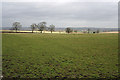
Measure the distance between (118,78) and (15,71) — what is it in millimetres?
6328

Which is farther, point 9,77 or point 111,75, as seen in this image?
point 111,75

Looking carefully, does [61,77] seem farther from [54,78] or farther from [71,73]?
[71,73]

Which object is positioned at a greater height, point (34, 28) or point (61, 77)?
point (34, 28)

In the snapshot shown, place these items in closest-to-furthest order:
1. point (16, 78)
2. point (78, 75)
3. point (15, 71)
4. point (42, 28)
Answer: point (16, 78) < point (78, 75) < point (15, 71) < point (42, 28)

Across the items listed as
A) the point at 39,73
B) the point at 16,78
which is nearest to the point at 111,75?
the point at 39,73

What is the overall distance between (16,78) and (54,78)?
2117mm

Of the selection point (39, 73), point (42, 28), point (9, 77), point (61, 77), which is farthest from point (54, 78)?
point (42, 28)

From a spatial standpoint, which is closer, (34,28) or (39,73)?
(39,73)

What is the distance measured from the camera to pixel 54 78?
7.17m

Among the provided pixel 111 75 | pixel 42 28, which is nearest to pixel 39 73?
pixel 111 75

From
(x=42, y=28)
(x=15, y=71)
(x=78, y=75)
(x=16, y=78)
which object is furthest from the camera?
(x=42, y=28)

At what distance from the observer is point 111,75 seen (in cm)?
777

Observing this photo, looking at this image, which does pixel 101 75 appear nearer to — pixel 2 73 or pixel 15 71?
pixel 15 71

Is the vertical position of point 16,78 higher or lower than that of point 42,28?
lower
